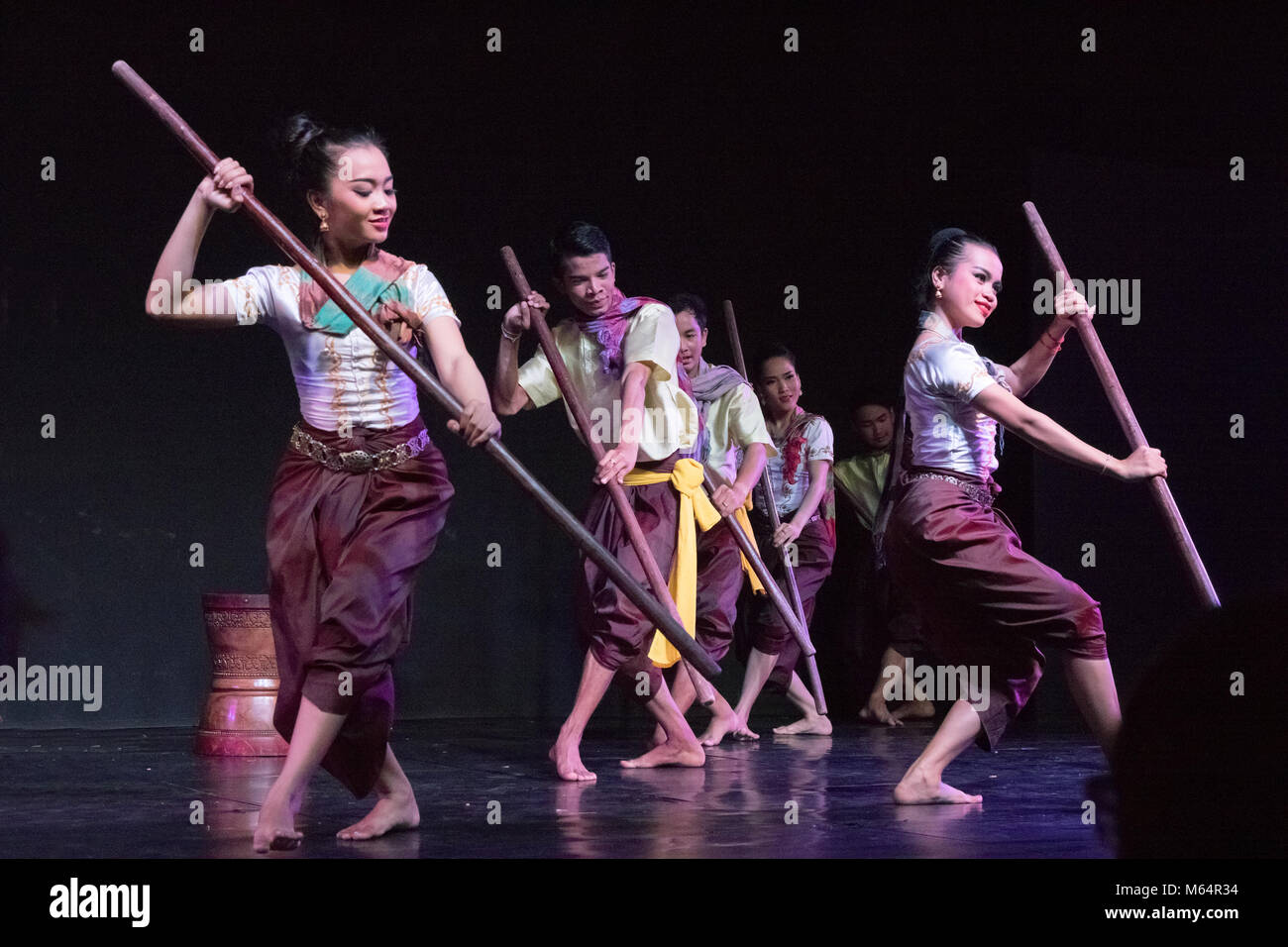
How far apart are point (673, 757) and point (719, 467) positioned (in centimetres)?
140

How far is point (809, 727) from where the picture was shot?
18.9 ft

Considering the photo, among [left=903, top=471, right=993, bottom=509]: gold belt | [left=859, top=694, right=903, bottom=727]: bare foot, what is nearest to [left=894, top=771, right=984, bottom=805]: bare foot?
[left=903, top=471, right=993, bottom=509]: gold belt

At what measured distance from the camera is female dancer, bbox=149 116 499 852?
276cm

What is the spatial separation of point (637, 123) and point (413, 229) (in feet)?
3.40

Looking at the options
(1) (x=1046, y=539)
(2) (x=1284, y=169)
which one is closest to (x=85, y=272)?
(1) (x=1046, y=539)

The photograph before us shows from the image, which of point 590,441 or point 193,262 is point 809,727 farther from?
point 193,262

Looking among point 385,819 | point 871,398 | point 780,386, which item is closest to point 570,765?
point 385,819

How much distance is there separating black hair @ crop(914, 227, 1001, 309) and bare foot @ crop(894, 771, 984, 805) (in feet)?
3.59

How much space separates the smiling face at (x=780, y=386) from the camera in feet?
19.6

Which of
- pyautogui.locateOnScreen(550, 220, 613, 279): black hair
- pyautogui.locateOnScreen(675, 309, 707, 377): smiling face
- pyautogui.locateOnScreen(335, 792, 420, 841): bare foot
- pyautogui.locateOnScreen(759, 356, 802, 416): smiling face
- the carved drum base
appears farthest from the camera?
pyautogui.locateOnScreen(759, 356, 802, 416): smiling face

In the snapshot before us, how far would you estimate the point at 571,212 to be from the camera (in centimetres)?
630

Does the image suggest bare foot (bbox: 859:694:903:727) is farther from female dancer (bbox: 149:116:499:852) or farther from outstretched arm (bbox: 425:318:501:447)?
outstretched arm (bbox: 425:318:501:447)

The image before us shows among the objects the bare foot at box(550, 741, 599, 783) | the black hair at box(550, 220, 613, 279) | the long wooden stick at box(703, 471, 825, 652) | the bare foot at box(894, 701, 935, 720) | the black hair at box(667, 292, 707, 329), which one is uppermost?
the black hair at box(550, 220, 613, 279)
